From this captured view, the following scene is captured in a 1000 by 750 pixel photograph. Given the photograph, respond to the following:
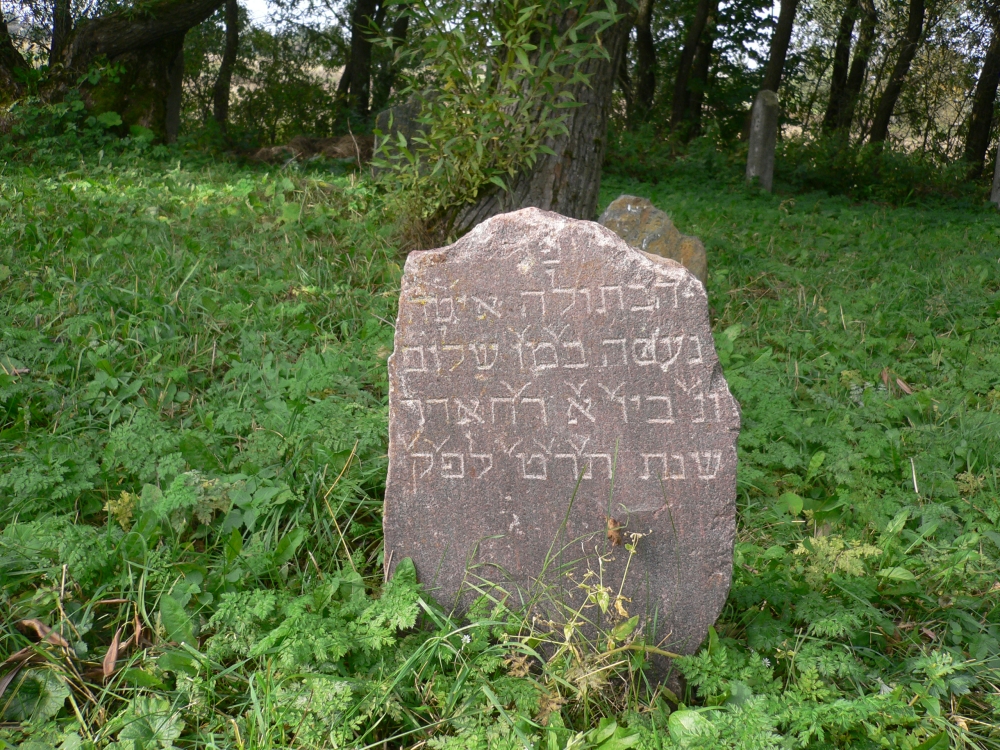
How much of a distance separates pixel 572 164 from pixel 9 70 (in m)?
6.19

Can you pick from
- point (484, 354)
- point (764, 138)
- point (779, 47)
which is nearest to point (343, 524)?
point (484, 354)

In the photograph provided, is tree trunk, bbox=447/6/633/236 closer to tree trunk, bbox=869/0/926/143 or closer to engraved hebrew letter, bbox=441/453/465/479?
engraved hebrew letter, bbox=441/453/465/479

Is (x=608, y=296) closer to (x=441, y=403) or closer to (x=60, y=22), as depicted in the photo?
(x=441, y=403)

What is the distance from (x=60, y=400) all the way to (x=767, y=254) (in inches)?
206

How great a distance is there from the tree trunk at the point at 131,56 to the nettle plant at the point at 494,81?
461cm

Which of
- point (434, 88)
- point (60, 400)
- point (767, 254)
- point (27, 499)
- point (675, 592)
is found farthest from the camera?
point (767, 254)

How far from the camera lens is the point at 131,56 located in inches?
329

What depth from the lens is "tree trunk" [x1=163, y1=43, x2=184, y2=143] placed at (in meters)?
8.62

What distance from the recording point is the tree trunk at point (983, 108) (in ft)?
46.2

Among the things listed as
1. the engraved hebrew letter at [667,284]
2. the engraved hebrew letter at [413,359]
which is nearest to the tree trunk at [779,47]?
the engraved hebrew letter at [667,284]

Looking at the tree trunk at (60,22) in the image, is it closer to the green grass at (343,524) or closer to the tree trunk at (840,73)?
the green grass at (343,524)

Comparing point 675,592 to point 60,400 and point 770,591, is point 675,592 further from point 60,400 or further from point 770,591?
point 60,400

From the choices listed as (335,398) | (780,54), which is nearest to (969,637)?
(335,398)

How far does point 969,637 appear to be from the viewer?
2623 mm
